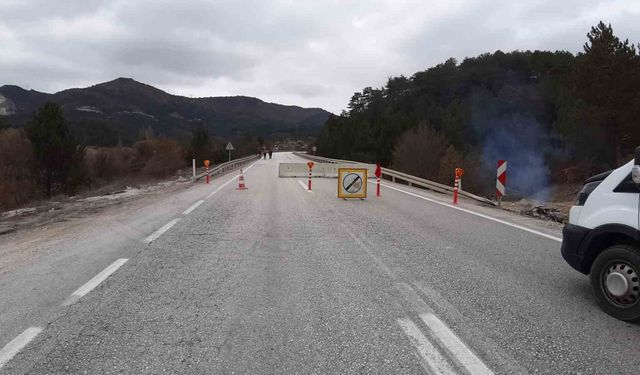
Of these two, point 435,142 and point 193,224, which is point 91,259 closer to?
point 193,224

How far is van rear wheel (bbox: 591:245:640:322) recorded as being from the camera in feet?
14.0

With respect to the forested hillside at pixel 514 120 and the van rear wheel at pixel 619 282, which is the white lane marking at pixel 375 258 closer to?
the van rear wheel at pixel 619 282

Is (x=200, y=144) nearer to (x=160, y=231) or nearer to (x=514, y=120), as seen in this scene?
(x=514, y=120)

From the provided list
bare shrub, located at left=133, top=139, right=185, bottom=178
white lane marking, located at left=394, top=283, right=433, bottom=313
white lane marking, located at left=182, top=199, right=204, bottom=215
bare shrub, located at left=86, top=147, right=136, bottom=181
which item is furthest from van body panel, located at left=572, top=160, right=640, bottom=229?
bare shrub, located at left=86, top=147, right=136, bottom=181

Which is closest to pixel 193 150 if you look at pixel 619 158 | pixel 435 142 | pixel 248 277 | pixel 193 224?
pixel 435 142

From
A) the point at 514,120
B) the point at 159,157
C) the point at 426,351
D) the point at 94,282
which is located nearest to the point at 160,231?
the point at 94,282

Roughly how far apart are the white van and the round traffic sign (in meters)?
10.5

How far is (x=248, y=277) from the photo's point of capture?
570cm

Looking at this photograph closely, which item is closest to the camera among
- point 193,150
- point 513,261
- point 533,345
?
point 533,345

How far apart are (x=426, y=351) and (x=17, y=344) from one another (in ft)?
10.9

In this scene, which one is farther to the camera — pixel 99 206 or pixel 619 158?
pixel 619 158

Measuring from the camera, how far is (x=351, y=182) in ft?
50.6

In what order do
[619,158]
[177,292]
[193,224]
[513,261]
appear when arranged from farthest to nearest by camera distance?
[619,158]
[193,224]
[513,261]
[177,292]

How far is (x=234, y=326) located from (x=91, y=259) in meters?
Answer: 3.72
